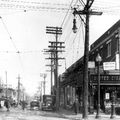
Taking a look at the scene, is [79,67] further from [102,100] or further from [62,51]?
[102,100]

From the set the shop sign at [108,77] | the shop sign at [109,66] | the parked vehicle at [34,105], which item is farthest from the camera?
the parked vehicle at [34,105]

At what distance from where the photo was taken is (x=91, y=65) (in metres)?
36.2

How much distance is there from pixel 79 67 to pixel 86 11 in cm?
2190

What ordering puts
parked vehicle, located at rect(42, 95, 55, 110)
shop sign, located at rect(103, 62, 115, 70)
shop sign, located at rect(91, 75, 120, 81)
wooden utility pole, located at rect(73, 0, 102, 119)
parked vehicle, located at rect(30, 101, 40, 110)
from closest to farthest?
wooden utility pole, located at rect(73, 0, 102, 119)
shop sign, located at rect(103, 62, 115, 70)
shop sign, located at rect(91, 75, 120, 81)
parked vehicle, located at rect(42, 95, 55, 110)
parked vehicle, located at rect(30, 101, 40, 110)

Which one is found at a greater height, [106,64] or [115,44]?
[115,44]

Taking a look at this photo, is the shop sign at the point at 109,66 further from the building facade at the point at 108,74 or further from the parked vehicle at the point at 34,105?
the parked vehicle at the point at 34,105

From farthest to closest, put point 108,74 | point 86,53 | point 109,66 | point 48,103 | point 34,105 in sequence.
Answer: point 34,105, point 48,103, point 108,74, point 109,66, point 86,53

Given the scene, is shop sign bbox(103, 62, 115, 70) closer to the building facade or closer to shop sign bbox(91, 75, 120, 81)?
the building facade

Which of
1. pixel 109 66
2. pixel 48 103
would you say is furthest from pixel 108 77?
pixel 48 103

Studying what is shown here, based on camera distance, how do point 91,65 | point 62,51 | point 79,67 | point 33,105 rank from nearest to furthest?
point 91,65 → point 79,67 → point 62,51 → point 33,105

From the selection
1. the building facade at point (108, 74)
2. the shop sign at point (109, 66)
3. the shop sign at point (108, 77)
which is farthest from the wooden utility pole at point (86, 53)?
the shop sign at point (108, 77)

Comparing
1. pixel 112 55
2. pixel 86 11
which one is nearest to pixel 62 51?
pixel 112 55

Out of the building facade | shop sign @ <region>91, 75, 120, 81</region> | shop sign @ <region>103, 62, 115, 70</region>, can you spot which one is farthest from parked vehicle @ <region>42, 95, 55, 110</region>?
shop sign @ <region>103, 62, 115, 70</region>

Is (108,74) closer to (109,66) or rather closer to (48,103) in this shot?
(109,66)
